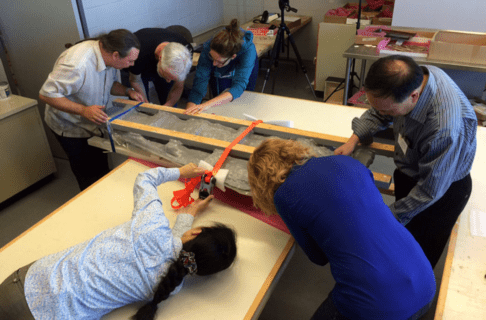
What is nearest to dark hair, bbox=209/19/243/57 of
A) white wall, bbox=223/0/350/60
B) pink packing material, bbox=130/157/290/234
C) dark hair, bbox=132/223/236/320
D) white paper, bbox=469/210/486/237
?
pink packing material, bbox=130/157/290/234

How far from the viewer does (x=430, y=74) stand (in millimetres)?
1367

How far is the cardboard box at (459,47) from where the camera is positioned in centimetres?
292

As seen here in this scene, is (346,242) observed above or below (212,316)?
above

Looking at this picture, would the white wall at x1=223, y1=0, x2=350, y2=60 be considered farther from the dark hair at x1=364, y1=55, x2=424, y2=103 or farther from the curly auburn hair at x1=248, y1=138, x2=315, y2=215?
the curly auburn hair at x1=248, y1=138, x2=315, y2=215

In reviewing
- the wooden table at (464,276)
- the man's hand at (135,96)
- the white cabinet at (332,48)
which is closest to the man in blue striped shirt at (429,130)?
the wooden table at (464,276)

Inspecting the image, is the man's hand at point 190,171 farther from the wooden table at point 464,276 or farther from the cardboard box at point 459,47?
the cardboard box at point 459,47

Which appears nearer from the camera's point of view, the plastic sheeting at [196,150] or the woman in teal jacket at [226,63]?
the plastic sheeting at [196,150]

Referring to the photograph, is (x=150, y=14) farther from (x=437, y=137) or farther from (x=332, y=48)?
(x=437, y=137)

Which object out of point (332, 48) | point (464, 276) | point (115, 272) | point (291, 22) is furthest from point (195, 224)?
point (291, 22)

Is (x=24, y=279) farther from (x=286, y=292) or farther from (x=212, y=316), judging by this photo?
(x=286, y=292)

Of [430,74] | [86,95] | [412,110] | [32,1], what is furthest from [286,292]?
[32,1]

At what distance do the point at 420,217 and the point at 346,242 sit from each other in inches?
30.3

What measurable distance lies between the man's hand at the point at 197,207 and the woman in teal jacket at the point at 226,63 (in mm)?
749

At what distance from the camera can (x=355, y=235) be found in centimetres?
107
